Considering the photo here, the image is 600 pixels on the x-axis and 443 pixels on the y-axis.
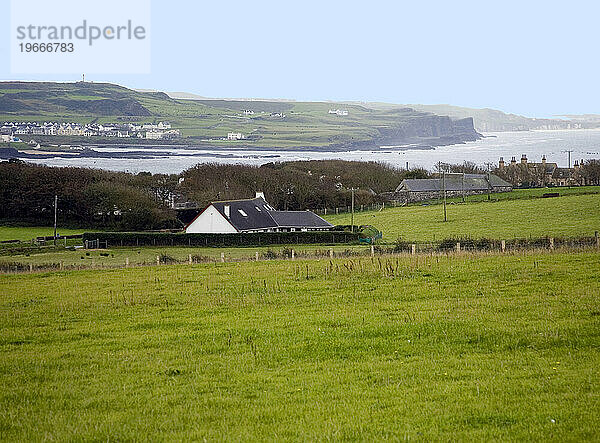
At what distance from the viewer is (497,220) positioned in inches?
2586

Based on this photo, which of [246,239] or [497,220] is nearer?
[246,239]

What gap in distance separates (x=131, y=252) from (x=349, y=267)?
1239 inches

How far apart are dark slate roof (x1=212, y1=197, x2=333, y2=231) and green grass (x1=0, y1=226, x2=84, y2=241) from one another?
16590 mm

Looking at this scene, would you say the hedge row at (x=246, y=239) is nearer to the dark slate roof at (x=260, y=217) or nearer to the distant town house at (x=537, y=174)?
the dark slate roof at (x=260, y=217)

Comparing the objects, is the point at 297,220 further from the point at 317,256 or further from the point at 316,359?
the point at 316,359

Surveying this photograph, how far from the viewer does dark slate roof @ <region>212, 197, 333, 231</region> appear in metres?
64.6

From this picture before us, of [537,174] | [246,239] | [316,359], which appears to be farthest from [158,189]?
[316,359]

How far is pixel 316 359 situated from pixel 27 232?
215 ft

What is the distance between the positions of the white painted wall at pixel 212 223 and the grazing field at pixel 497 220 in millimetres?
14363

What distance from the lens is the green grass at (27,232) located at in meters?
67.1

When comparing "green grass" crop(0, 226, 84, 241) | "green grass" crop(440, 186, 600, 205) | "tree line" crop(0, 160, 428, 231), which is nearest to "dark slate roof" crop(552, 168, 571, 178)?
"tree line" crop(0, 160, 428, 231)

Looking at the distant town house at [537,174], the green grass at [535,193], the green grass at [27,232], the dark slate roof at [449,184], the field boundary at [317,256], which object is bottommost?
the green grass at [27,232]

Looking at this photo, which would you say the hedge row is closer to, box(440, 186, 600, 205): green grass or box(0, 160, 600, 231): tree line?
box(0, 160, 600, 231): tree line

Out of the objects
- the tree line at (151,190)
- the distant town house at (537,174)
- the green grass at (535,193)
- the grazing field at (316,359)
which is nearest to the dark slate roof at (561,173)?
the distant town house at (537,174)
